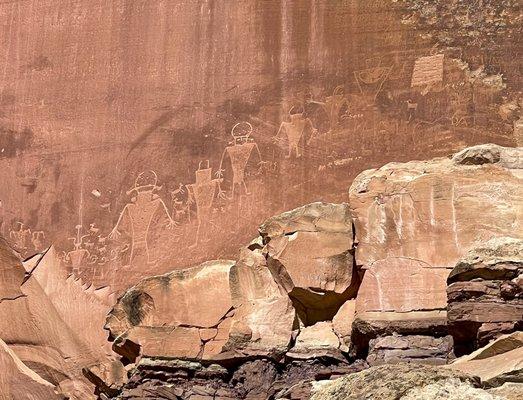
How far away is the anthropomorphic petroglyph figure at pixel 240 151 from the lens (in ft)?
36.9

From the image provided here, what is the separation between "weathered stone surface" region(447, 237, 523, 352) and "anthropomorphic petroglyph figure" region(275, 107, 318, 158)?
3532 millimetres

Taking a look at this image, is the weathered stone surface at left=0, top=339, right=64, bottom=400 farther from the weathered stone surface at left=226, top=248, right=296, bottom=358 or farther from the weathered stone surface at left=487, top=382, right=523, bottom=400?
the weathered stone surface at left=487, top=382, right=523, bottom=400

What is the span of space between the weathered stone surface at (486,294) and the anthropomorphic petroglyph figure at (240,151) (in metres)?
3.76

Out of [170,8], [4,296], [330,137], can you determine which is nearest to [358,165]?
[330,137]

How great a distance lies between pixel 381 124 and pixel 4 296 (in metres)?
3.90

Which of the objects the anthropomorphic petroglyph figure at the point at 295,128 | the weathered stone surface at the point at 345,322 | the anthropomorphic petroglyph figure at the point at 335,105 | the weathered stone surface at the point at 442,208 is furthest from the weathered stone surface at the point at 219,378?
the anthropomorphic petroglyph figure at the point at 335,105

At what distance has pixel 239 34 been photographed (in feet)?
38.8

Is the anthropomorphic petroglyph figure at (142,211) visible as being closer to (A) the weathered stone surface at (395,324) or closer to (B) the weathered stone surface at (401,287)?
(B) the weathered stone surface at (401,287)

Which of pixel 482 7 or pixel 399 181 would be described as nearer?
pixel 399 181

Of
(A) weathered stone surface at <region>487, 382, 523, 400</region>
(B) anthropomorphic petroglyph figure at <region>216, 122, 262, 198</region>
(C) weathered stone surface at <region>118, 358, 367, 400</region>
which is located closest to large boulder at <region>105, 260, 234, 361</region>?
(C) weathered stone surface at <region>118, 358, 367, 400</region>

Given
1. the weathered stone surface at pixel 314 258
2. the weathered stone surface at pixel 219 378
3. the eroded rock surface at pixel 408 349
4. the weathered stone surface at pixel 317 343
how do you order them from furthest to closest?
the weathered stone surface at pixel 314 258, the weathered stone surface at pixel 317 343, the weathered stone surface at pixel 219 378, the eroded rock surface at pixel 408 349

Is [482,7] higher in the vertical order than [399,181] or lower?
higher

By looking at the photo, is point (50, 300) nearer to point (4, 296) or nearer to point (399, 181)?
point (4, 296)

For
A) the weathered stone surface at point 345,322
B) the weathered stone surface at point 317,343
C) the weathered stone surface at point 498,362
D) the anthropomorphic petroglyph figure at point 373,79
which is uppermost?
the anthropomorphic petroglyph figure at point 373,79
